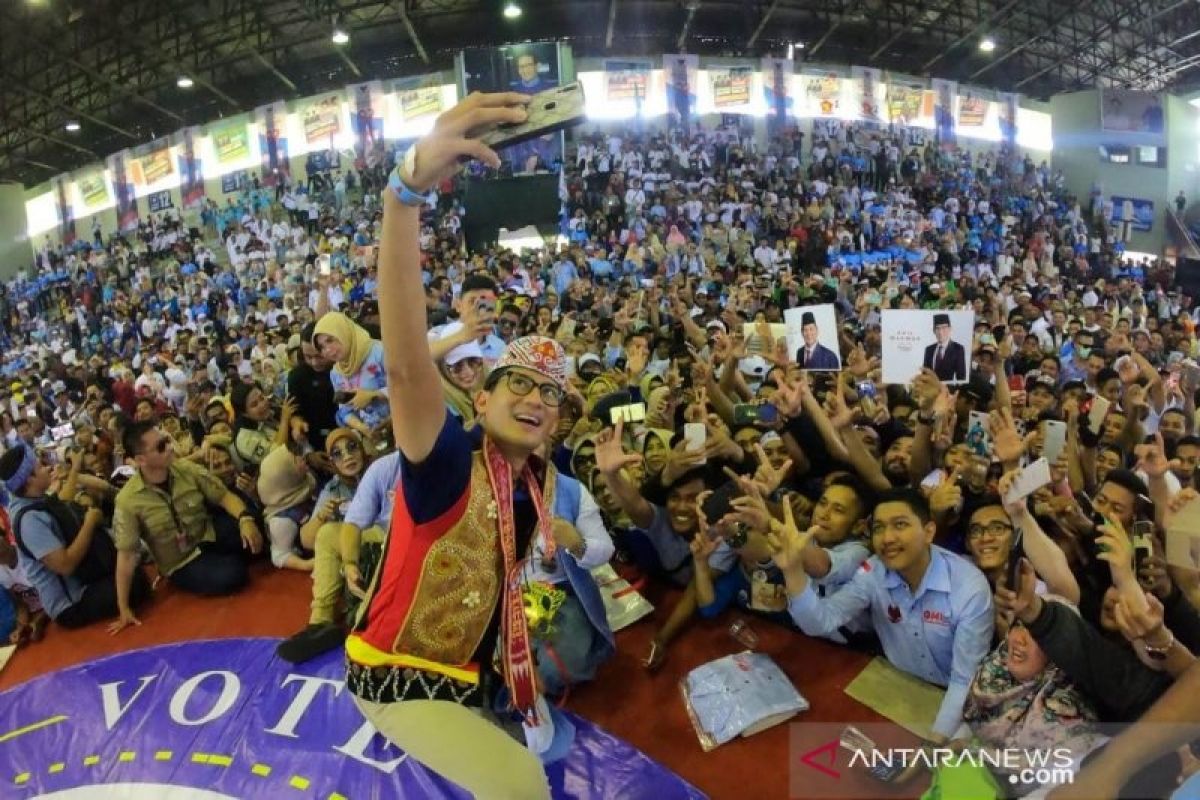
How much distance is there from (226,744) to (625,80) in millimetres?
17326

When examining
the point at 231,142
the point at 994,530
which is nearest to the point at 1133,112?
the point at 994,530

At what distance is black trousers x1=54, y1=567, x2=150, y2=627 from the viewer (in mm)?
3641

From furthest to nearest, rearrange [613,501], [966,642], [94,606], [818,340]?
1. [818,340]
2. [94,606]
3. [613,501]
4. [966,642]

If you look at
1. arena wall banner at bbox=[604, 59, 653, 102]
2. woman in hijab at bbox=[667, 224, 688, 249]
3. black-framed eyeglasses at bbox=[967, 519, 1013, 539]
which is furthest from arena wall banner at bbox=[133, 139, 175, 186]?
black-framed eyeglasses at bbox=[967, 519, 1013, 539]

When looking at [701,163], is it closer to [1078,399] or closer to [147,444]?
[1078,399]

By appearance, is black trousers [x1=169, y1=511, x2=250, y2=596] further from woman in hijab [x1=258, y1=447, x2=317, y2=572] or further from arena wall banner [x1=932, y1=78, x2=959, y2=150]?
arena wall banner [x1=932, y1=78, x2=959, y2=150]

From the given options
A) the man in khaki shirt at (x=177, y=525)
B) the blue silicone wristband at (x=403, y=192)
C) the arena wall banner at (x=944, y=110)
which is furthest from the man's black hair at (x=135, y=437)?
the arena wall banner at (x=944, y=110)

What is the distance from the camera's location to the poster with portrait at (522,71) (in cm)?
1565

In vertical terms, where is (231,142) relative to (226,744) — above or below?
above

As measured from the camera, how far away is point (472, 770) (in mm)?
1476

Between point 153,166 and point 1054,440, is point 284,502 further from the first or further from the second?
point 153,166

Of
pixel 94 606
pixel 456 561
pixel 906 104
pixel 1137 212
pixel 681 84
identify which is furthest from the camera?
pixel 1137 212

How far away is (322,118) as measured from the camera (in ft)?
58.2

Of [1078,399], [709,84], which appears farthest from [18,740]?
[709,84]
